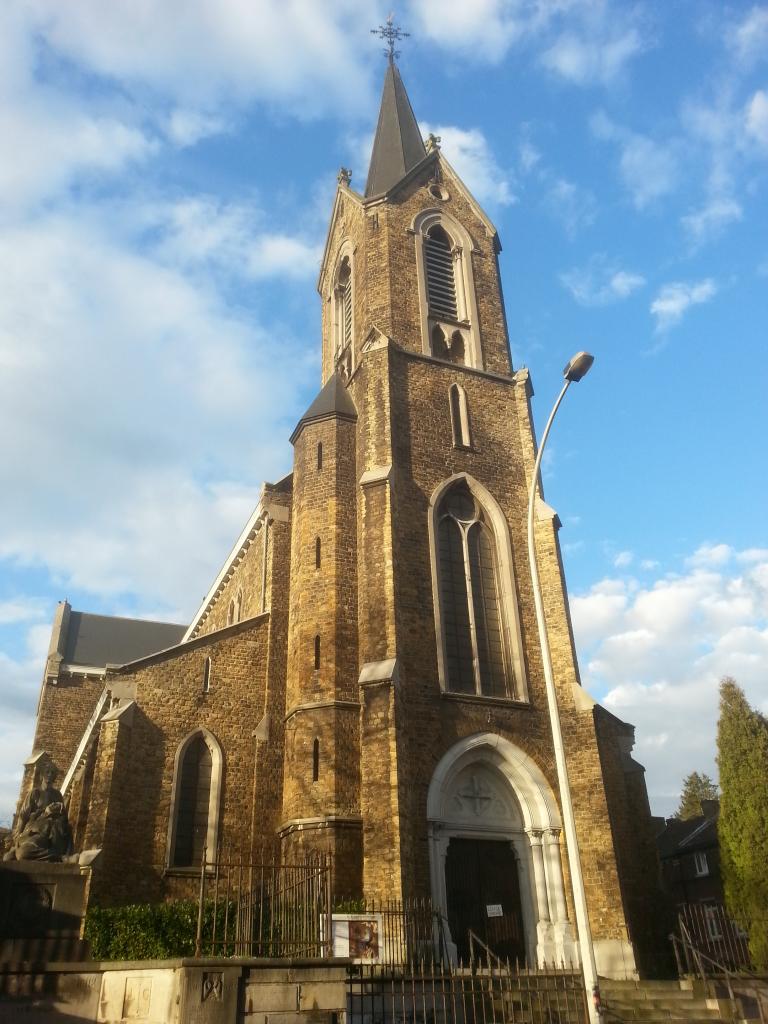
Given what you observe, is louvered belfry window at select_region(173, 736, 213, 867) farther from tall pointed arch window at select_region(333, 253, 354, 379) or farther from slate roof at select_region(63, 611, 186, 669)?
slate roof at select_region(63, 611, 186, 669)

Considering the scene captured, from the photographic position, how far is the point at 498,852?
19422mm

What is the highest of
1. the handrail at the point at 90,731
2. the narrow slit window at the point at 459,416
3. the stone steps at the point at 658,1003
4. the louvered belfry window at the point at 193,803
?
the narrow slit window at the point at 459,416

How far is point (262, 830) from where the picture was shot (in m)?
19.9

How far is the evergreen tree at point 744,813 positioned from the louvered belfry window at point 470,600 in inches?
260

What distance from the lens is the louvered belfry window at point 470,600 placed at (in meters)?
21.0

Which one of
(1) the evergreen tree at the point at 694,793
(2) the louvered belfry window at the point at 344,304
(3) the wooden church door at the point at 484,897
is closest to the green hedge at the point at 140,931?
(3) the wooden church door at the point at 484,897

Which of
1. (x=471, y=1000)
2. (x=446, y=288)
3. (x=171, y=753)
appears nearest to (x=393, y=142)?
(x=446, y=288)

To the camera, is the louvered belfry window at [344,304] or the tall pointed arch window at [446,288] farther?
the louvered belfry window at [344,304]

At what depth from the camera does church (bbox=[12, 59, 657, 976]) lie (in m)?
18.4

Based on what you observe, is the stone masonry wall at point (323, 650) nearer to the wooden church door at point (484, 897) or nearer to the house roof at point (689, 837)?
the wooden church door at point (484, 897)

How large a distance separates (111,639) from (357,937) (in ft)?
101

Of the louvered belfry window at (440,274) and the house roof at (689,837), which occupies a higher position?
the louvered belfry window at (440,274)

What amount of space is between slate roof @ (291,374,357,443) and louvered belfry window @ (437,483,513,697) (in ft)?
12.9

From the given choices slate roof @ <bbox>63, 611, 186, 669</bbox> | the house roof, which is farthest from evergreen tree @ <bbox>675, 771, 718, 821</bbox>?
slate roof @ <bbox>63, 611, 186, 669</bbox>
